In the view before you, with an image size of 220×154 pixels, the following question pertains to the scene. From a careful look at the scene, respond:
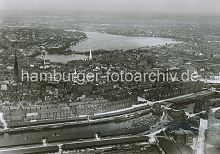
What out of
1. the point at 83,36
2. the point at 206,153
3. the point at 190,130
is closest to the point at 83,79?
the point at 83,36

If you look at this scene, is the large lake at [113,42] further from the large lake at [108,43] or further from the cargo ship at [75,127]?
the cargo ship at [75,127]

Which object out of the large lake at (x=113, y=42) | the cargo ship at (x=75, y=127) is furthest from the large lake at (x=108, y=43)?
the cargo ship at (x=75, y=127)

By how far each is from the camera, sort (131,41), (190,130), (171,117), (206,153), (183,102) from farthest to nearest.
Answer: (131,41), (183,102), (171,117), (190,130), (206,153)

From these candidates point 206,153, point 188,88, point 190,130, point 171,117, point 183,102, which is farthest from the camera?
point 188,88

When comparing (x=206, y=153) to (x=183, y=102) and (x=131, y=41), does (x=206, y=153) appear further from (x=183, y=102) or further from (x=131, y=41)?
(x=131, y=41)

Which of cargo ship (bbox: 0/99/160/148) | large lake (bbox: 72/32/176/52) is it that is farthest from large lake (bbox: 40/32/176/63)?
cargo ship (bbox: 0/99/160/148)

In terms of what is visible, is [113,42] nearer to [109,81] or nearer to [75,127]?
[109,81]
